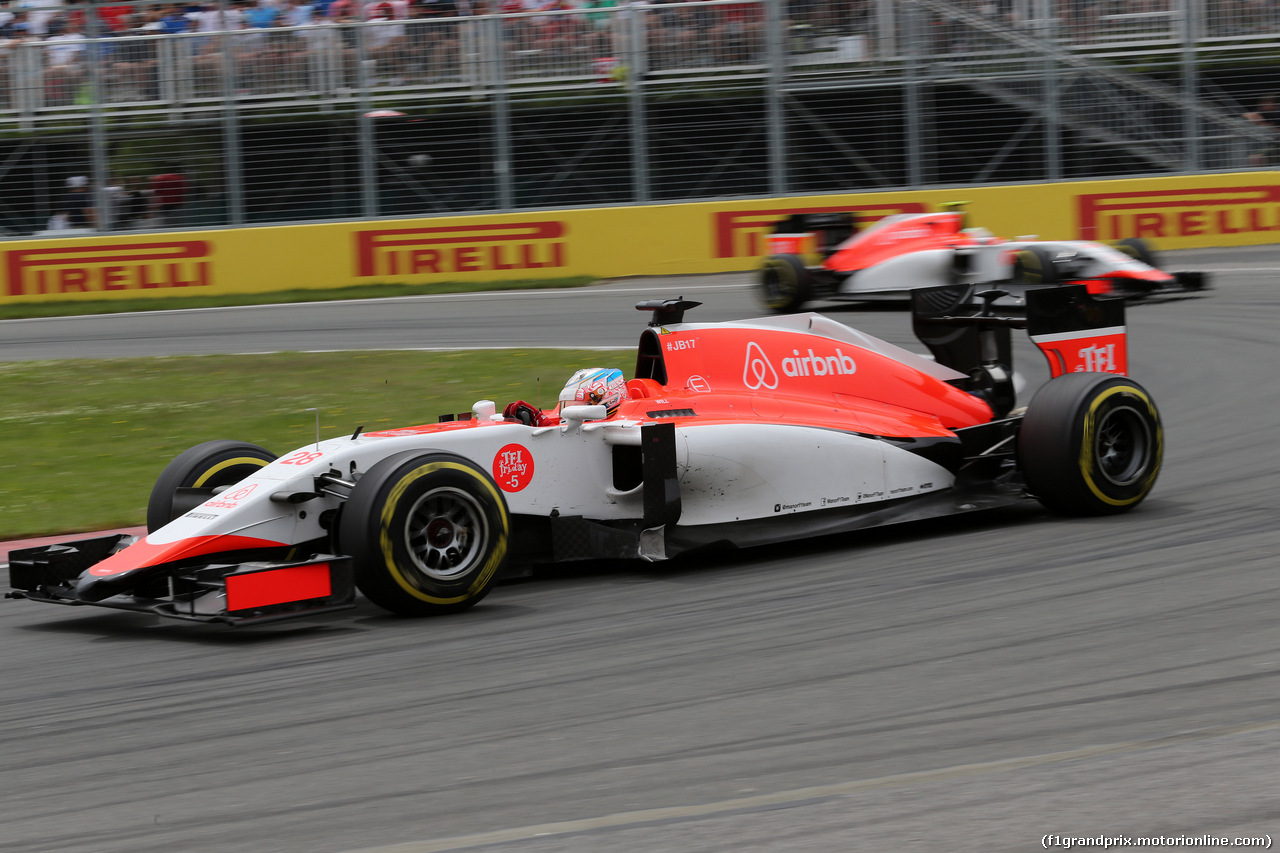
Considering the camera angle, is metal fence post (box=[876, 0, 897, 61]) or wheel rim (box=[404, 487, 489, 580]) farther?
metal fence post (box=[876, 0, 897, 61])

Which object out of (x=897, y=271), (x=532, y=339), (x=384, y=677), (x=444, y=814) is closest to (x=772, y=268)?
(x=897, y=271)

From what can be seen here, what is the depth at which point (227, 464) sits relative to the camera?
270 inches

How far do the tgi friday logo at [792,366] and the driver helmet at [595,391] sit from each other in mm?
682

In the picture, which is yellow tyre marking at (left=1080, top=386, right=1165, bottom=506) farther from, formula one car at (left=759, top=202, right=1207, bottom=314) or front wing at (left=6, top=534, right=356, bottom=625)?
formula one car at (left=759, top=202, right=1207, bottom=314)

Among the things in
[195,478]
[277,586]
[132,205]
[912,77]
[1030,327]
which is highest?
[912,77]

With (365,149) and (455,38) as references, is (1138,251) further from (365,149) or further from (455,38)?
(365,149)

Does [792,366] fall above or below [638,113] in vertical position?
below

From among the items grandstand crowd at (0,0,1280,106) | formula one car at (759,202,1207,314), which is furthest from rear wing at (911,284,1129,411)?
grandstand crowd at (0,0,1280,106)

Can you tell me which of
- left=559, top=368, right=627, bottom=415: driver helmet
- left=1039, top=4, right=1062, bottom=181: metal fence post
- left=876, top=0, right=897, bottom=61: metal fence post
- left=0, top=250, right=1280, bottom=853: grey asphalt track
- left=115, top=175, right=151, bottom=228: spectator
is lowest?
left=0, top=250, right=1280, bottom=853: grey asphalt track

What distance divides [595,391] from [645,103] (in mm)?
14261

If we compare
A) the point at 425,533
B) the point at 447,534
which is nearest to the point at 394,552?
the point at 425,533

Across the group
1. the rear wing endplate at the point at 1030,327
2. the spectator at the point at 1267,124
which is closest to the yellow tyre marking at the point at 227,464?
the rear wing endplate at the point at 1030,327

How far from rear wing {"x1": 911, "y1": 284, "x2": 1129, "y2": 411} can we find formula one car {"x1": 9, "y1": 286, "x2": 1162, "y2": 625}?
0.01 meters

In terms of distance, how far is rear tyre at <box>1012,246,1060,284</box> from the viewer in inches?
574
